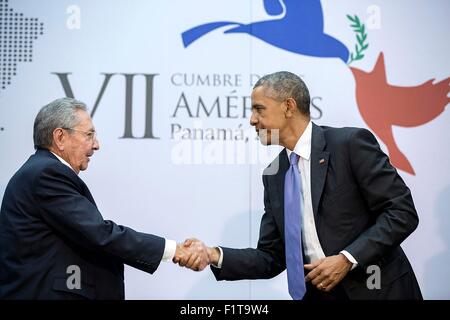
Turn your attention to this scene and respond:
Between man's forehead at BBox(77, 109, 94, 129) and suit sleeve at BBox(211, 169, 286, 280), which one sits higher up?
man's forehead at BBox(77, 109, 94, 129)

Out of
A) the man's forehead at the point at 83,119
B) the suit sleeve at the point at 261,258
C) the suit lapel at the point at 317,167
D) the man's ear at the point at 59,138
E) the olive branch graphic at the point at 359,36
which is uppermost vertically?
the olive branch graphic at the point at 359,36

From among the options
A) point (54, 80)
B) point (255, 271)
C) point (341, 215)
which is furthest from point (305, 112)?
point (54, 80)

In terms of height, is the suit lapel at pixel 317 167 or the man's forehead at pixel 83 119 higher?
the man's forehead at pixel 83 119

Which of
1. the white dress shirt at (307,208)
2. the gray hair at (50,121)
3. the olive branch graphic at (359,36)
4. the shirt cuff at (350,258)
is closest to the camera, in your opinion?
the shirt cuff at (350,258)

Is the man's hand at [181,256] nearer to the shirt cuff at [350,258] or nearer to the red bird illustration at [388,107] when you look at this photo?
the shirt cuff at [350,258]

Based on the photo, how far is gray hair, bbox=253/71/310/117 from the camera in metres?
3.13

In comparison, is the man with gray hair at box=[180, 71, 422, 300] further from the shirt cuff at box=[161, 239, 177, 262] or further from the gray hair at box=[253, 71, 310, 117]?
the shirt cuff at box=[161, 239, 177, 262]

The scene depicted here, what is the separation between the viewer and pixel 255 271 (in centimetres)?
329

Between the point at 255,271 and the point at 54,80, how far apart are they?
1.93 metres

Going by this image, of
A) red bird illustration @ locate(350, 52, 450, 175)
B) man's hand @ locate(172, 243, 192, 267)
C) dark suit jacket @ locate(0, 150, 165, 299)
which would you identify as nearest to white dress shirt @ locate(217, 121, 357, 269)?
man's hand @ locate(172, 243, 192, 267)

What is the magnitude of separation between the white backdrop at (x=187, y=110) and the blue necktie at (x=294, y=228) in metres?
1.16

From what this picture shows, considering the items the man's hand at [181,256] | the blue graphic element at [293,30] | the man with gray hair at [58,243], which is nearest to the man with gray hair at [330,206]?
the man's hand at [181,256]

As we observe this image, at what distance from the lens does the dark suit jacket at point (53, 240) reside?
2.81m
